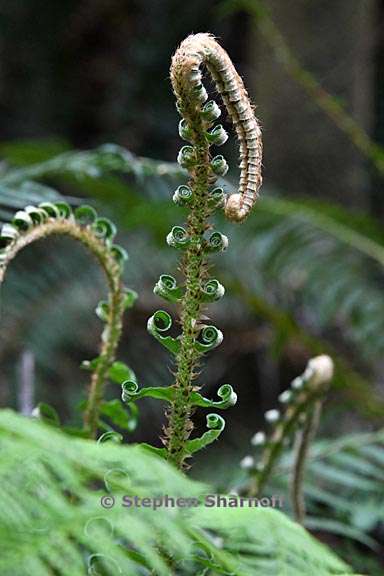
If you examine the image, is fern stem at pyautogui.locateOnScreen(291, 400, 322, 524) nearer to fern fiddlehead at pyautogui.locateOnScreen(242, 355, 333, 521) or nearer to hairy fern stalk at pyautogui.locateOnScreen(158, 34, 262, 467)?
fern fiddlehead at pyautogui.locateOnScreen(242, 355, 333, 521)

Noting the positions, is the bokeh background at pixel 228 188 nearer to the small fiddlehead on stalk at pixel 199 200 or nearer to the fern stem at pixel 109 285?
the fern stem at pixel 109 285

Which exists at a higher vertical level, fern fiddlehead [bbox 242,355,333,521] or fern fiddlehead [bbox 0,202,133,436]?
fern fiddlehead [bbox 0,202,133,436]

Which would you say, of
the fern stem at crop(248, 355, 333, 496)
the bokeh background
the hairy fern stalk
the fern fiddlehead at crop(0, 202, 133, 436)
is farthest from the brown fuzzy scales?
the bokeh background

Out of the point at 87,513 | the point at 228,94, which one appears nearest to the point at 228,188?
the point at 228,94

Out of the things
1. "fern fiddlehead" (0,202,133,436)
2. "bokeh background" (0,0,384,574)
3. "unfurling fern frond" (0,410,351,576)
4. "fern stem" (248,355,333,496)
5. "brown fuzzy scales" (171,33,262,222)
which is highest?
"bokeh background" (0,0,384,574)

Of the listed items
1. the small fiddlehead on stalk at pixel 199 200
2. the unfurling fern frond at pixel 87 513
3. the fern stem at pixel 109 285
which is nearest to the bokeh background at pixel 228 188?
the fern stem at pixel 109 285

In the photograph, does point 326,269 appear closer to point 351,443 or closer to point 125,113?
point 351,443
